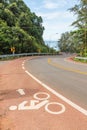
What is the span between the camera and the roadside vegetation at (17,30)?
209 ft

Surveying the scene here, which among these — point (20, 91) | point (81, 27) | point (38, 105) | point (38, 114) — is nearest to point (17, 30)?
point (81, 27)

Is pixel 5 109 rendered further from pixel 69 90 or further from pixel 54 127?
pixel 69 90

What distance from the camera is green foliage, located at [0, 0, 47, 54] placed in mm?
63875

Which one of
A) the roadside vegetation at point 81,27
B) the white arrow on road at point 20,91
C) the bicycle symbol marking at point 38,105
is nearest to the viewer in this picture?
the bicycle symbol marking at point 38,105

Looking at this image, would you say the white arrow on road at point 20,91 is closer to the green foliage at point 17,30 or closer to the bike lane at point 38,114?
the bike lane at point 38,114

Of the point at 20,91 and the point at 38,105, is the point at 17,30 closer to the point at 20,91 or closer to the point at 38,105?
the point at 20,91

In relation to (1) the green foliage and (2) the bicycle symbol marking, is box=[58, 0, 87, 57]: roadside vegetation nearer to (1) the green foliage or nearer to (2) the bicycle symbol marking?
(1) the green foliage

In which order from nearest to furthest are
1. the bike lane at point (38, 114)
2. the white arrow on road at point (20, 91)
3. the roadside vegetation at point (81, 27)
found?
the bike lane at point (38, 114), the white arrow on road at point (20, 91), the roadside vegetation at point (81, 27)

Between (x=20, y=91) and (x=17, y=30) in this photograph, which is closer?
(x=20, y=91)

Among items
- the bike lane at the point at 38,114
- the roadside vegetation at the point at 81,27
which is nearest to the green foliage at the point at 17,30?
the roadside vegetation at the point at 81,27

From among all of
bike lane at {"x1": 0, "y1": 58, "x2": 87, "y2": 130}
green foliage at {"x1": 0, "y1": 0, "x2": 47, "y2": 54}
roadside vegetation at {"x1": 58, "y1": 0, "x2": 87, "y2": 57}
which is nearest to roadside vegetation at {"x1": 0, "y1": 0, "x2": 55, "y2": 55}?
green foliage at {"x1": 0, "y1": 0, "x2": 47, "y2": 54}

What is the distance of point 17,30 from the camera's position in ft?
237

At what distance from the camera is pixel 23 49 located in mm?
74250

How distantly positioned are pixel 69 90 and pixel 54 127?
5223 mm
